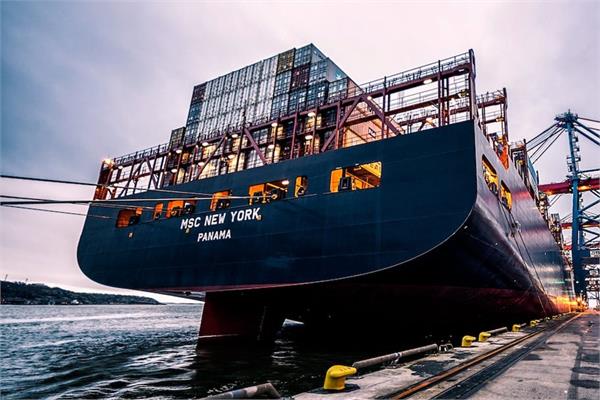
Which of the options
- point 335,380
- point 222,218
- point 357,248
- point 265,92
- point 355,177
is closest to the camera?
point 335,380

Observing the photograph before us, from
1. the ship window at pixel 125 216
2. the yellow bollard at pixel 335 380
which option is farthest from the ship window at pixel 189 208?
the yellow bollard at pixel 335 380

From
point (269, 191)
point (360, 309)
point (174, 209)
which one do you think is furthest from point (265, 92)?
point (360, 309)

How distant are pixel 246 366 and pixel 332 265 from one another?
4.25 metres

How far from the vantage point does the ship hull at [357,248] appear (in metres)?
11.2

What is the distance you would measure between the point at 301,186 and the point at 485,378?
976 centimetres

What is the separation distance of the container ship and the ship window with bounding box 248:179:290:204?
0.22ft

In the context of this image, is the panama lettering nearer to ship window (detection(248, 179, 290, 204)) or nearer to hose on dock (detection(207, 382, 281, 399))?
ship window (detection(248, 179, 290, 204))

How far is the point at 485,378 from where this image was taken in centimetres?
574

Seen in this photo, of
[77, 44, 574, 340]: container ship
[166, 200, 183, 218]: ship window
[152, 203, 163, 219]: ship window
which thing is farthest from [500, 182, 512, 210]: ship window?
[152, 203, 163, 219]: ship window

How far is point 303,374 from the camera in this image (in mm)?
9922

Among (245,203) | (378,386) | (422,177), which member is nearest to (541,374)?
(378,386)

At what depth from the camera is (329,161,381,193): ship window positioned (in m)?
12.9

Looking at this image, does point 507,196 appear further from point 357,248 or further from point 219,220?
point 219,220

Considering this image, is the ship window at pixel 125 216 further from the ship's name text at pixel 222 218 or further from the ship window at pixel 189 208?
the ship's name text at pixel 222 218
